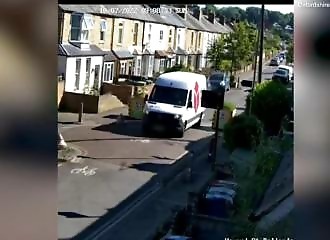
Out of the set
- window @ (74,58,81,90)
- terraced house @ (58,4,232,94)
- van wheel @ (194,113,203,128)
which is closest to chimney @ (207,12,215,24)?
terraced house @ (58,4,232,94)

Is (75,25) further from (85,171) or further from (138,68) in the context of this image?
(85,171)

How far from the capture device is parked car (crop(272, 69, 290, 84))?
1.58 m

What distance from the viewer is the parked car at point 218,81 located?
1.66 metres

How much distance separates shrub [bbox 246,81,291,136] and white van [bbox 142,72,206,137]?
0.52 ft

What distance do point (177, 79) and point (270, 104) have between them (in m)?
0.29

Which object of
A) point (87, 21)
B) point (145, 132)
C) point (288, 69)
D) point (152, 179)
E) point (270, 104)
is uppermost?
point (87, 21)

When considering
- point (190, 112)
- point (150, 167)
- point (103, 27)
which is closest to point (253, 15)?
point (190, 112)

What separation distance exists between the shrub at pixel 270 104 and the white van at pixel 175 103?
0.52 ft

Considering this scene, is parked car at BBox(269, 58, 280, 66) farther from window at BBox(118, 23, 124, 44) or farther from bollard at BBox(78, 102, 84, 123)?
bollard at BBox(78, 102, 84, 123)

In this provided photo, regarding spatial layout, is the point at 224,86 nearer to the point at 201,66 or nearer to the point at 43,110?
the point at 201,66

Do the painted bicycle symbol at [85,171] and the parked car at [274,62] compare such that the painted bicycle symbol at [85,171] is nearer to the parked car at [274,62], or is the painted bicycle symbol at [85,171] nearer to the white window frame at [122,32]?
the white window frame at [122,32]

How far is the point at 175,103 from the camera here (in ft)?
5.50

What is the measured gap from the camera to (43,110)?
1486 mm

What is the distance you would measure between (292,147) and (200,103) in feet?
1.02
